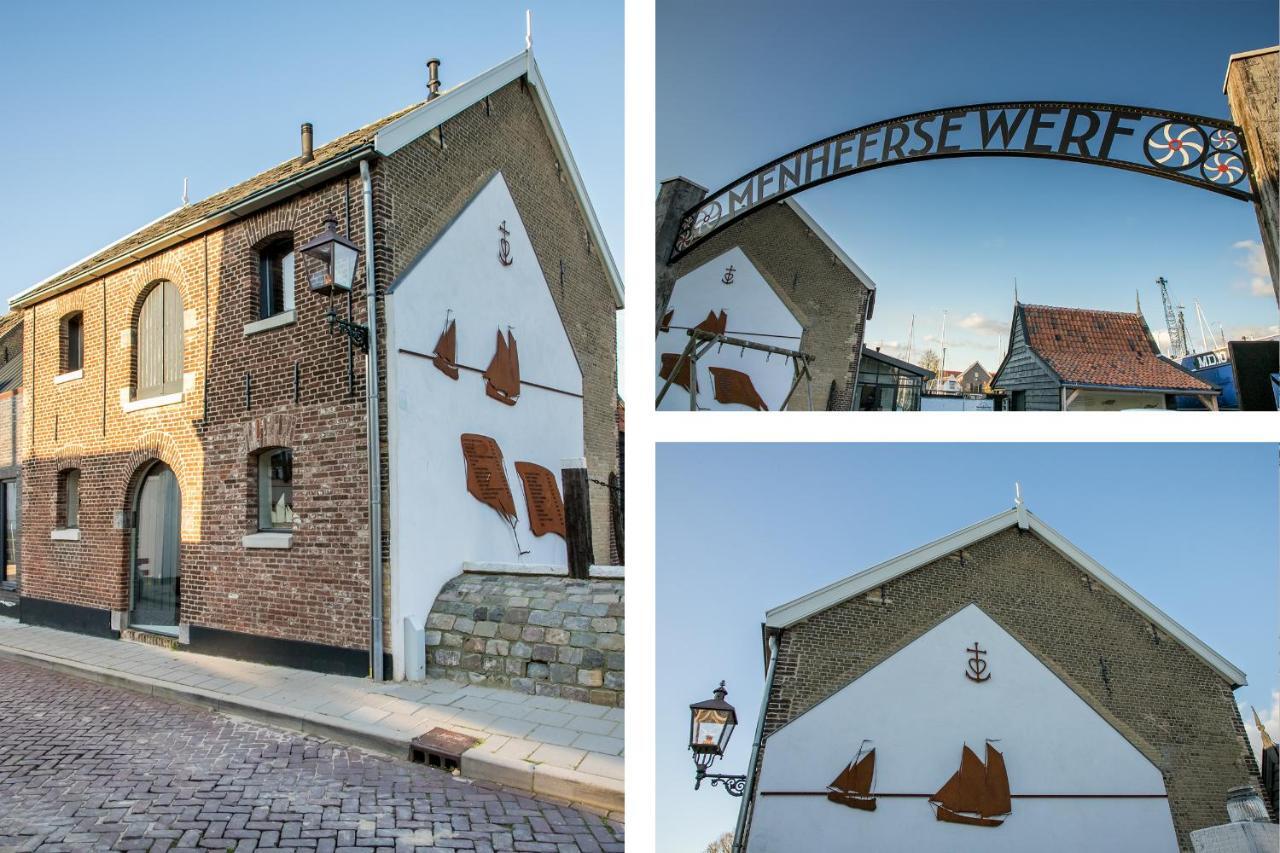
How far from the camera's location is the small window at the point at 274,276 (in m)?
8.27

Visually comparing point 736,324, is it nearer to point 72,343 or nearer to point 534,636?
point 534,636

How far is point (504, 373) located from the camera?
29.7 ft

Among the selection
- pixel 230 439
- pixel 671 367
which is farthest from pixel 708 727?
pixel 230 439

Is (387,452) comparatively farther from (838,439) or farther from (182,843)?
(838,439)

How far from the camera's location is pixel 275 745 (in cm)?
559

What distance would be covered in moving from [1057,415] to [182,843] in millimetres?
4668

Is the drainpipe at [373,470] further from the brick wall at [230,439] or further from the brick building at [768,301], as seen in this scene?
the brick building at [768,301]

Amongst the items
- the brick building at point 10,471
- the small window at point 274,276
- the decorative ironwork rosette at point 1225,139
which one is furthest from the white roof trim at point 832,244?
the brick building at point 10,471

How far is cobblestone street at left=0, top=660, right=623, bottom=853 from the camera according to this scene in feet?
13.1

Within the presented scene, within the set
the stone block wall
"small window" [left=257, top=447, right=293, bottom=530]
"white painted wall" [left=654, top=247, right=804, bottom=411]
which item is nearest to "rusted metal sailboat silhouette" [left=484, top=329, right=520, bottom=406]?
"small window" [left=257, top=447, right=293, bottom=530]

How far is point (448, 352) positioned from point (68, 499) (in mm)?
7572

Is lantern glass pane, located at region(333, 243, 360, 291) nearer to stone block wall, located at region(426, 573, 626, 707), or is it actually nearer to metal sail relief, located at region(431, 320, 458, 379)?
metal sail relief, located at region(431, 320, 458, 379)

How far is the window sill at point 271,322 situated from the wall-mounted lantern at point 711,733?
23.1 ft

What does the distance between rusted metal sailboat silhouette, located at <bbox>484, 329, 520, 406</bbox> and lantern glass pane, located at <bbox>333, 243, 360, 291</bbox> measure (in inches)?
81.3
